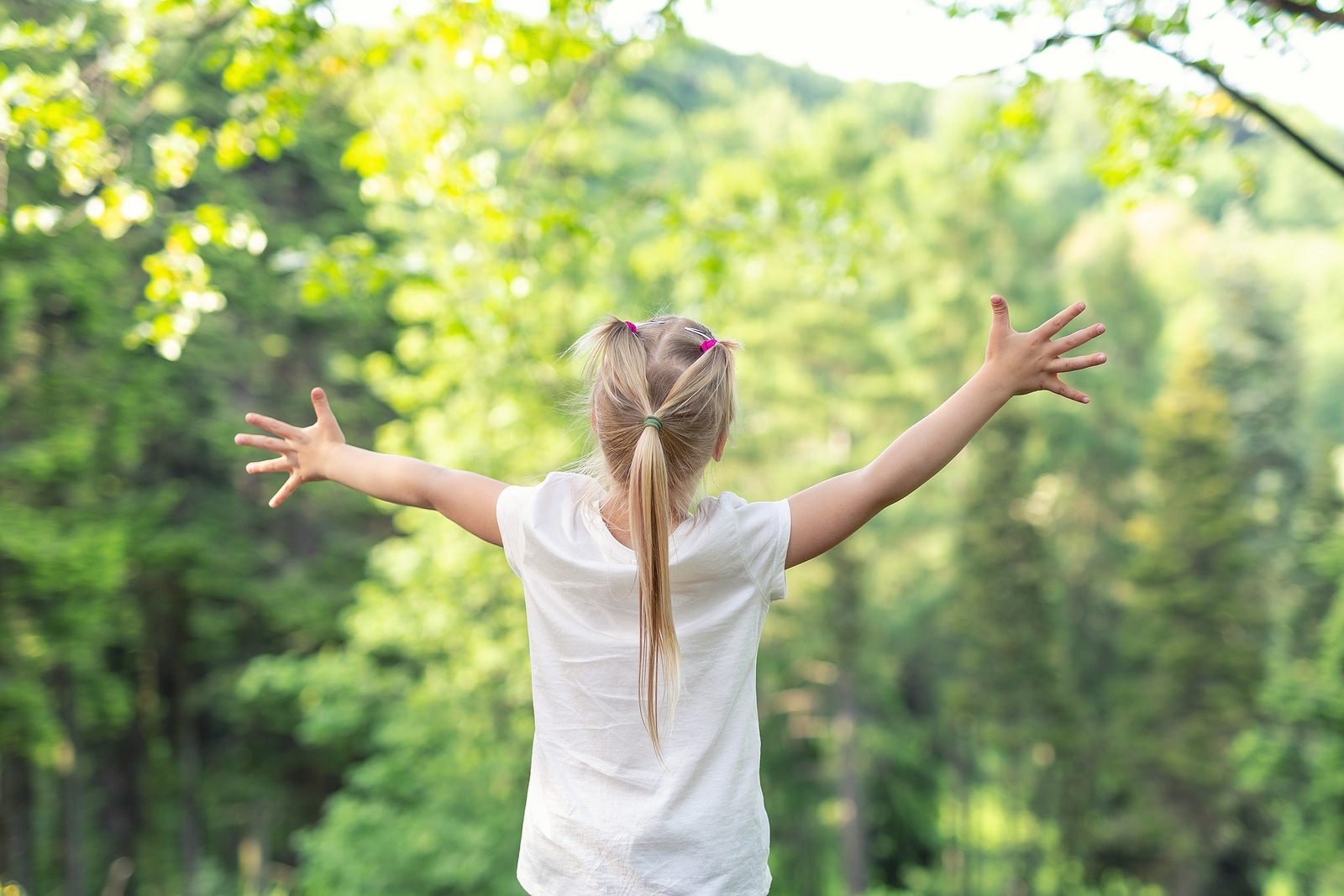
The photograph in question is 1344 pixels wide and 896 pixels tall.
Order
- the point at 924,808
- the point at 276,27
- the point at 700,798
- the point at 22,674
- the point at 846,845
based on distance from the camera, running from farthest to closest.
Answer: the point at 924,808
the point at 846,845
the point at 22,674
the point at 276,27
the point at 700,798

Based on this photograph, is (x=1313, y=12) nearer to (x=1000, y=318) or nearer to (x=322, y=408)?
(x=1000, y=318)

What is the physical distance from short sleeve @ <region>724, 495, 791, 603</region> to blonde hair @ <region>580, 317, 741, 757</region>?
12cm

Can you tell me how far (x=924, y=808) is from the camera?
18.2 meters

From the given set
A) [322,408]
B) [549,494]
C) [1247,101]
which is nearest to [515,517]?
[549,494]

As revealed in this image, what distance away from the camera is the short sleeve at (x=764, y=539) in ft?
4.52

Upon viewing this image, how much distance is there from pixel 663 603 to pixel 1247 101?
95.1 inches

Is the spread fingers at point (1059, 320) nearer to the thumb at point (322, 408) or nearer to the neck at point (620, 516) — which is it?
the neck at point (620, 516)

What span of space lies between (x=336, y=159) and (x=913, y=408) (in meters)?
10.5

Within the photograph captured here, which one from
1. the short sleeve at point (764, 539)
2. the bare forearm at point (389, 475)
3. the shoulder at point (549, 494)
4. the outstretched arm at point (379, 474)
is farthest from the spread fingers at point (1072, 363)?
the bare forearm at point (389, 475)

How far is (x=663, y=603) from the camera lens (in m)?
1.31

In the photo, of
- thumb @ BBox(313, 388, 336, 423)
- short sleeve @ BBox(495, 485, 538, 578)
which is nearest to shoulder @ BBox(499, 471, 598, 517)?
short sleeve @ BBox(495, 485, 538, 578)

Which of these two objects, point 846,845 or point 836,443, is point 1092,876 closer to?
point 846,845

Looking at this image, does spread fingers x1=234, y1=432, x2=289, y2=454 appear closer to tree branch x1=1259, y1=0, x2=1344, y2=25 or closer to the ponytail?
the ponytail

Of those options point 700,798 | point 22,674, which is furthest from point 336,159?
point 700,798
